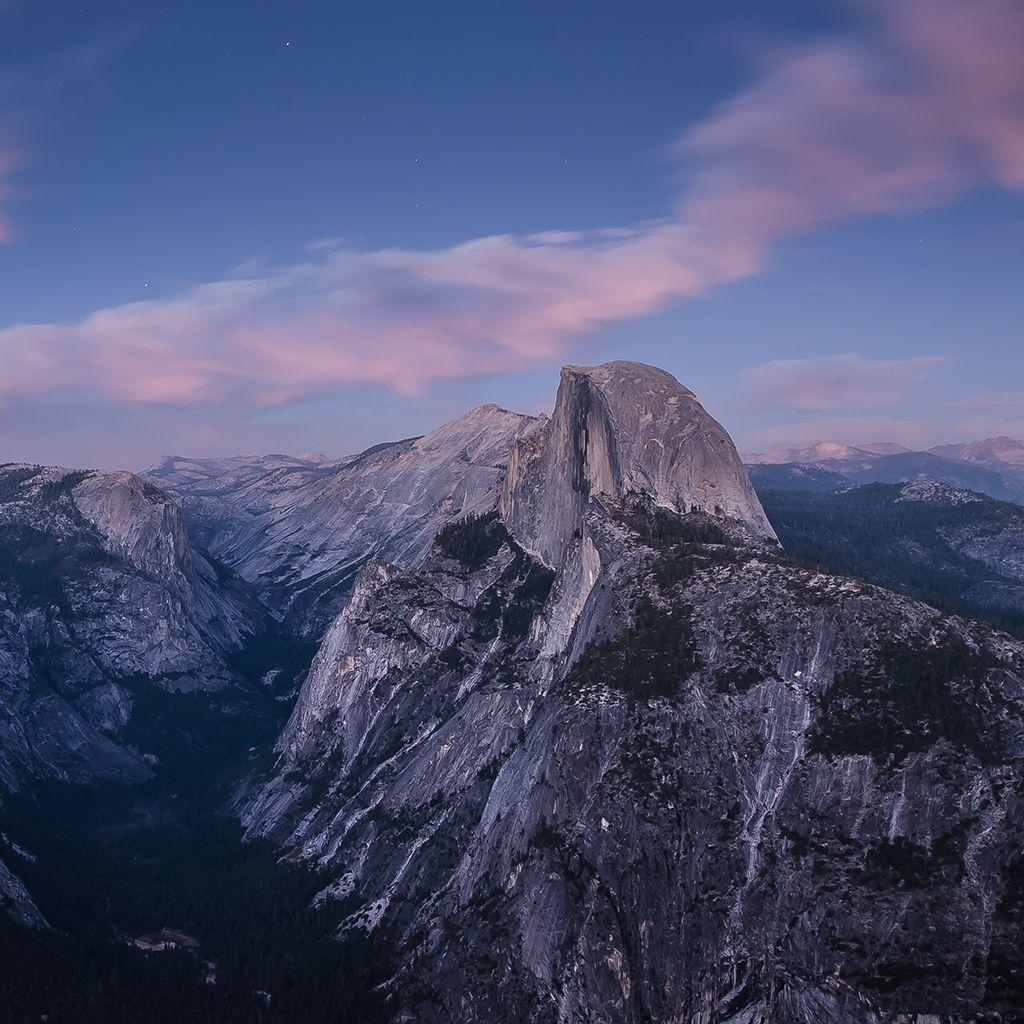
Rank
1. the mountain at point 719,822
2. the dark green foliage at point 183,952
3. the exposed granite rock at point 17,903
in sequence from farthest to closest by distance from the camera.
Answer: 1. the exposed granite rock at point 17,903
2. the dark green foliage at point 183,952
3. the mountain at point 719,822

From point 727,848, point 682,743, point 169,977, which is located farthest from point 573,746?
point 169,977

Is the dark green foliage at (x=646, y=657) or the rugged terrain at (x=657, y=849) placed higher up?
the dark green foliage at (x=646, y=657)

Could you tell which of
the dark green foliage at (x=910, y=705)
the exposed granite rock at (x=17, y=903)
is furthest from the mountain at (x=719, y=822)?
the exposed granite rock at (x=17, y=903)

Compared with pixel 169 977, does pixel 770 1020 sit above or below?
above

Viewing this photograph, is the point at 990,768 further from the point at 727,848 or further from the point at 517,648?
the point at 517,648

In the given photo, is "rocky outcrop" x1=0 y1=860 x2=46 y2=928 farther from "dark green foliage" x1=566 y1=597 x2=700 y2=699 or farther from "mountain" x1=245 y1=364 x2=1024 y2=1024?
"dark green foliage" x1=566 y1=597 x2=700 y2=699

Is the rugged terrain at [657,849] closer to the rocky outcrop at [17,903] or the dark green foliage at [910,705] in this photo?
the dark green foliage at [910,705]
